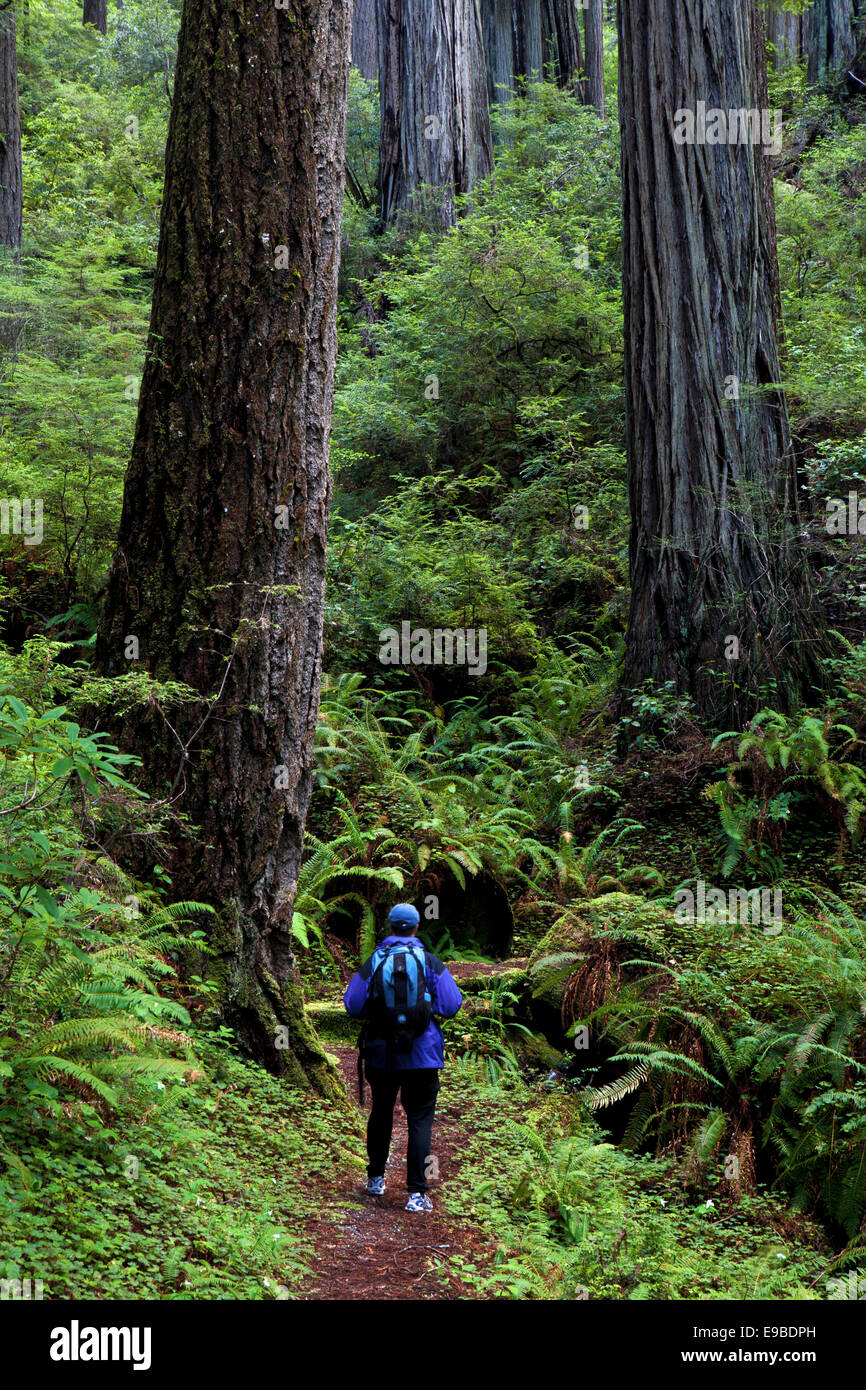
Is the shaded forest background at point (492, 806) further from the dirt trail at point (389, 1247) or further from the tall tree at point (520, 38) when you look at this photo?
the tall tree at point (520, 38)

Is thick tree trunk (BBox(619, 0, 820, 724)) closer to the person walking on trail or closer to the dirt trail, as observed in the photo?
the person walking on trail

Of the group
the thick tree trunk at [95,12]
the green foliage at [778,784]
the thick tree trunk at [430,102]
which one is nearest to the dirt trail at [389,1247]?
the green foliage at [778,784]

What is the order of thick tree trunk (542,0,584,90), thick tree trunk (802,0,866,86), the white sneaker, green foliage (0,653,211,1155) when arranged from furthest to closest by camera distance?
1. thick tree trunk (542,0,584,90)
2. thick tree trunk (802,0,866,86)
3. the white sneaker
4. green foliage (0,653,211,1155)

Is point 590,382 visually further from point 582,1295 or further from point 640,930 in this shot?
point 582,1295

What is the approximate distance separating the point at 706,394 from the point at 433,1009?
6445 millimetres

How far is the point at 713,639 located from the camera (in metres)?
9.24

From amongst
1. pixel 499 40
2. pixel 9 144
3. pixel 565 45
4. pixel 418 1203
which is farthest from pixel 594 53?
Answer: pixel 418 1203

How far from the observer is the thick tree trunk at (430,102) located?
17578 mm

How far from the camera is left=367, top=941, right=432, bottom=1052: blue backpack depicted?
502 cm

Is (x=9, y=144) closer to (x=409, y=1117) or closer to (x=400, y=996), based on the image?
(x=400, y=996)

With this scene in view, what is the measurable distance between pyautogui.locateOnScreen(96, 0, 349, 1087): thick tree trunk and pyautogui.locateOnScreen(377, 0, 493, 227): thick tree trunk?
504 inches

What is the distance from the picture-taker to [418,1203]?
490 centimetres

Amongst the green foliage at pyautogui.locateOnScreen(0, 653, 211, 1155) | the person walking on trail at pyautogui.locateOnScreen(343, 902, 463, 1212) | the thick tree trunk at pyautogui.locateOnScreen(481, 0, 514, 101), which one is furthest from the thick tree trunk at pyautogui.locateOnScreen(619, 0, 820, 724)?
the thick tree trunk at pyautogui.locateOnScreen(481, 0, 514, 101)
